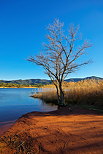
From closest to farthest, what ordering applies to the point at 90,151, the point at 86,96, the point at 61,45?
the point at 90,151
the point at 61,45
the point at 86,96

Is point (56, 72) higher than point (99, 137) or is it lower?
higher

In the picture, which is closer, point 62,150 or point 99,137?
point 62,150

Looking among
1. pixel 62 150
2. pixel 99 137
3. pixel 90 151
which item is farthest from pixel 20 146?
pixel 99 137

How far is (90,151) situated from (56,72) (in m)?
9.23

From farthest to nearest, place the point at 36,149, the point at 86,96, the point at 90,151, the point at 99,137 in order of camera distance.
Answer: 1. the point at 86,96
2. the point at 99,137
3. the point at 36,149
4. the point at 90,151

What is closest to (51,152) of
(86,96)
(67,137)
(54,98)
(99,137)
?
(67,137)

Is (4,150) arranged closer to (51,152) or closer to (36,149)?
(36,149)

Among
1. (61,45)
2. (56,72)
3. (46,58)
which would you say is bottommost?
(56,72)

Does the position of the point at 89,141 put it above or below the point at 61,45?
below

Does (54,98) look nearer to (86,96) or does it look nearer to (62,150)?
(86,96)

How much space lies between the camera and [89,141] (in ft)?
9.50

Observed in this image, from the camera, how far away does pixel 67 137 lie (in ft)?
10.5

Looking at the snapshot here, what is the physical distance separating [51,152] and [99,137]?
1.26 metres

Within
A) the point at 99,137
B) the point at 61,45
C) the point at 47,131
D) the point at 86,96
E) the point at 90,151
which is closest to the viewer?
the point at 90,151
